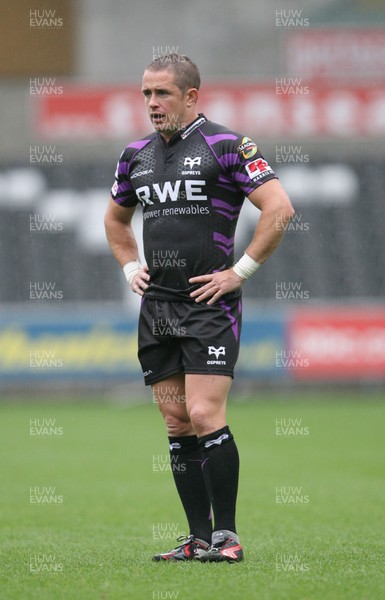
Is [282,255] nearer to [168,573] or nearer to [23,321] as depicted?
[23,321]

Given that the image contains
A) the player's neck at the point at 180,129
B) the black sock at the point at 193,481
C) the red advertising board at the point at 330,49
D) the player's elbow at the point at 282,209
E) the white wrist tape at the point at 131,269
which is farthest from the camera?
the red advertising board at the point at 330,49

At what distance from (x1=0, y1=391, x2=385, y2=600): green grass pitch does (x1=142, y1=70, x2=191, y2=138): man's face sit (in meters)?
2.13

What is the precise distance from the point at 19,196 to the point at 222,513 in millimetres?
13546

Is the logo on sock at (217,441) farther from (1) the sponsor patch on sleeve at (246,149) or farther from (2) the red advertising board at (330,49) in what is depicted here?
(2) the red advertising board at (330,49)

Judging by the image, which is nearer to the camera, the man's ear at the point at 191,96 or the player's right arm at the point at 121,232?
the man's ear at the point at 191,96

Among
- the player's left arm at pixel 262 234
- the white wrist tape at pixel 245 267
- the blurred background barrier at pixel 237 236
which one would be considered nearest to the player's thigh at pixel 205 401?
the player's left arm at pixel 262 234

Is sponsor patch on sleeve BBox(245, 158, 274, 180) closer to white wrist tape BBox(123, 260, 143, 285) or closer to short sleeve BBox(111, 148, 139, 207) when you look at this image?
short sleeve BBox(111, 148, 139, 207)

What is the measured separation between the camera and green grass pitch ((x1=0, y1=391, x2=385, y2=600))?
16.7ft

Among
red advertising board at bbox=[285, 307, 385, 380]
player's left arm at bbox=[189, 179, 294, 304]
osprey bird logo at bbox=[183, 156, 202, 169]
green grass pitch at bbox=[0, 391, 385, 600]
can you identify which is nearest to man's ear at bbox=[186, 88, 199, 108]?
osprey bird logo at bbox=[183, 156, 202, 169]

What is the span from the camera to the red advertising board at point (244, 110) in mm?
19406

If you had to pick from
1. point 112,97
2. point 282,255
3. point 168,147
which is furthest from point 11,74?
point 168,147

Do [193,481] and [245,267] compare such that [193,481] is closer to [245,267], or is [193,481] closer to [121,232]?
[245,267]

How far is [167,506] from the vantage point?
331 inches

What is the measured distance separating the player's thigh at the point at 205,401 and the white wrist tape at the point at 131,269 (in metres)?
0.73
